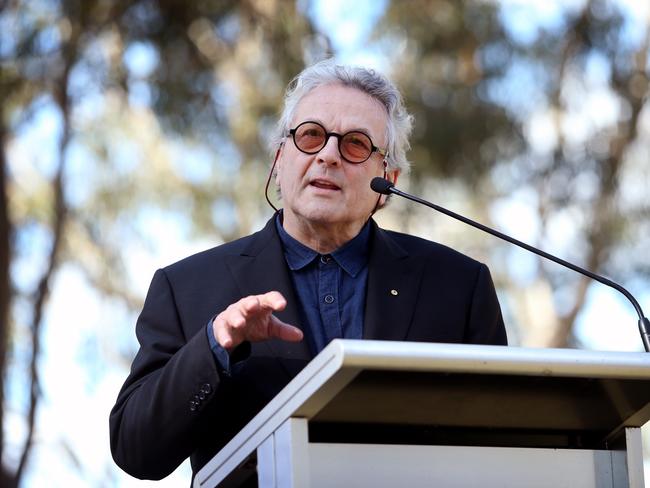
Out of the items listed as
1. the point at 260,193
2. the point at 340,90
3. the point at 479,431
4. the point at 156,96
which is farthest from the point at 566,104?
the point at 479,431

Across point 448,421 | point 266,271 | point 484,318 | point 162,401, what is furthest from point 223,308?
point 448,421

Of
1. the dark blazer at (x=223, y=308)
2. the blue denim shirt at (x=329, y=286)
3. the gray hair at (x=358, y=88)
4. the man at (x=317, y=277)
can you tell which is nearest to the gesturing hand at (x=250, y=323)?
the dark blazer at (x=223, y=308)

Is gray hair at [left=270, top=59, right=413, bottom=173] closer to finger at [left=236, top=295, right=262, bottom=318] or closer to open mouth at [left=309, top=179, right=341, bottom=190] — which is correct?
open mouth at [left=309, top=179, right=341, bottom=190]

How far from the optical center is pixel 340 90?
287 centimetres

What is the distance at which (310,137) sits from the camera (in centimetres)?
276

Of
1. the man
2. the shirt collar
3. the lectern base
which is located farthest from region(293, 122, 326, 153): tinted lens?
the lectern base

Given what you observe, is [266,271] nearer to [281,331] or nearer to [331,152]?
[331,152]

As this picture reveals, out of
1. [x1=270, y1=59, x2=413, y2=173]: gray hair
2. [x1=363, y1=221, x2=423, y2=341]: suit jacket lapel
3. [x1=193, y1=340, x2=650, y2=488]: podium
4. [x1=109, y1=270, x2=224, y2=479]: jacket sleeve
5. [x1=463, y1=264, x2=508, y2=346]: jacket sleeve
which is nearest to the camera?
[x1=193, y1=340, x2=650, y2=488]: podium

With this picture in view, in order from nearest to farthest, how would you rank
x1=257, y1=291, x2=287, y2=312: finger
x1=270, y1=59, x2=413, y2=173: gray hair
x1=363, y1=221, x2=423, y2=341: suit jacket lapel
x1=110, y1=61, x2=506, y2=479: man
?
x1=257, y1=291, x2=287, y2=312: finger, x1=110, y1=61, x2=506, y2=479: man, x1=363, y1=221, x2=423, y2=341: suit jacket lapel, x1=270, y1=59, x2=413, y2=173: gray hair

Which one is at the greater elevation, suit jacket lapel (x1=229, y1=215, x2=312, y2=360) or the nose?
the nose

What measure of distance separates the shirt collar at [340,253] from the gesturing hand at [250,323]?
79cm

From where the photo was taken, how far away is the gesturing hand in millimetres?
1852

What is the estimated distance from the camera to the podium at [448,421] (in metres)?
1.66

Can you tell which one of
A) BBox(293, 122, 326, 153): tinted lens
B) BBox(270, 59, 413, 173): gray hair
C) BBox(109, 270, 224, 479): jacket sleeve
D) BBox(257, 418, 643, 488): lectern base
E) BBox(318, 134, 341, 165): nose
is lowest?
BBox(257, 418, 643, 488): lectern base
